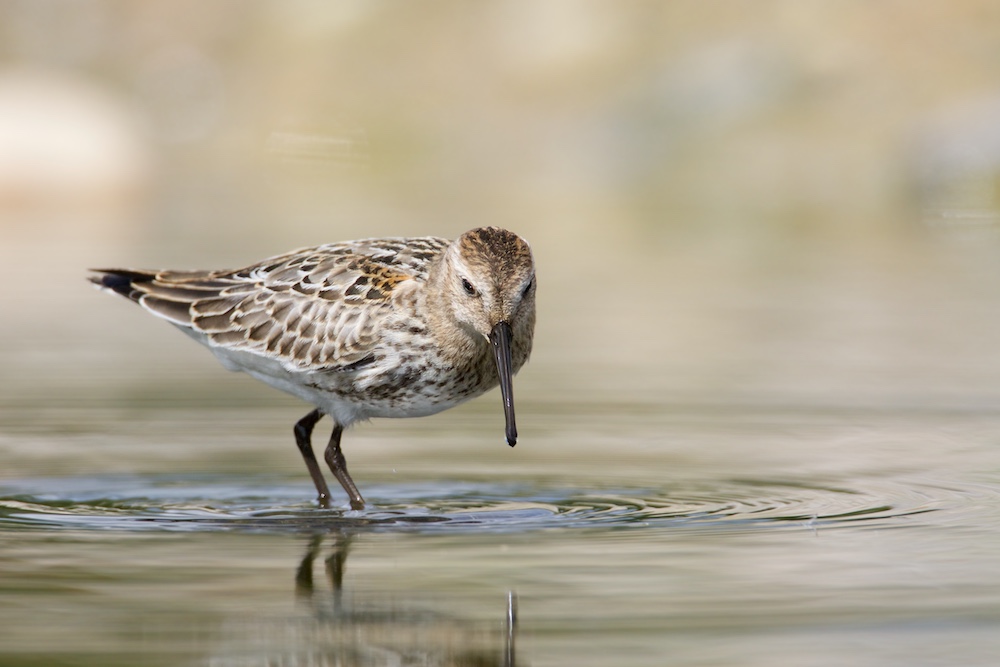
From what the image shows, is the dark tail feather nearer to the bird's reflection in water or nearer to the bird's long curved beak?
the bird's long curved beak

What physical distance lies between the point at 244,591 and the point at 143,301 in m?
4.32

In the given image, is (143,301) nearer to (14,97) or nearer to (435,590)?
(435,590)

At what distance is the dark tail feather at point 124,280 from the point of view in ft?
36.1

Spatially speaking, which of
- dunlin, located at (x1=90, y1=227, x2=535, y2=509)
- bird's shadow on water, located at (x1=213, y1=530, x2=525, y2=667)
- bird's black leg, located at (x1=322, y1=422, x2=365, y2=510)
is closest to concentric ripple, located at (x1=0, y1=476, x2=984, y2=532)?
bird's black leg, located at (x1=322, y1=422, x2=365, y2=510)

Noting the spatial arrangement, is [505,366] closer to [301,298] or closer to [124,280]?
[301,298]

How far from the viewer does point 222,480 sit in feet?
32.5

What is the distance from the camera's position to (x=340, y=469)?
9766mm

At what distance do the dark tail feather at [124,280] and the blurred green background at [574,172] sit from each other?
1.39m

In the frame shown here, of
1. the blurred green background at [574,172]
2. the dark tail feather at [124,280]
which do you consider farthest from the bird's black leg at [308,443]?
the blurred green background at [574,172]

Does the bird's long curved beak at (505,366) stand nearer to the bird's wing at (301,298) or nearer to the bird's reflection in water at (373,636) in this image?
the bird's wing at (301,298)

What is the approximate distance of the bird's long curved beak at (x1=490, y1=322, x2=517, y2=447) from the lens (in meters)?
8.80

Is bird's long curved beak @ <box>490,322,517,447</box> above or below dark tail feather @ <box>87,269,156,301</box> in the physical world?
below

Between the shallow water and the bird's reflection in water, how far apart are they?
0.6 inches

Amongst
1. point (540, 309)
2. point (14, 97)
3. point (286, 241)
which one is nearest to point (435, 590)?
point (540, 309)
